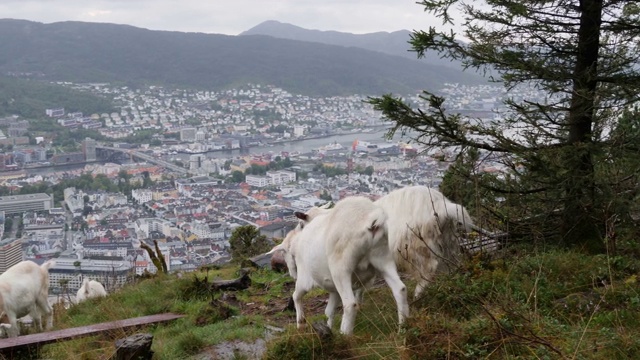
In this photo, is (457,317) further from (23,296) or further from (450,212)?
(23,296)

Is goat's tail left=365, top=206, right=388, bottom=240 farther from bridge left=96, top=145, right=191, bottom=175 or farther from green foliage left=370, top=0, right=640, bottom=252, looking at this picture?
bridge left=96, top=145, right=191, bottom=175

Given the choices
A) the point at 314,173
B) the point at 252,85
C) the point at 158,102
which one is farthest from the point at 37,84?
the point at 314,173

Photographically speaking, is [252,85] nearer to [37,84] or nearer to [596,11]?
[37,84]

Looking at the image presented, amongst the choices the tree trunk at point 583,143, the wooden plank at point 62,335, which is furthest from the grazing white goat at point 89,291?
the tree trunk at point 583,143

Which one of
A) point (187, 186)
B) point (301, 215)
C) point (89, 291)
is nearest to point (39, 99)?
point (187, 186)

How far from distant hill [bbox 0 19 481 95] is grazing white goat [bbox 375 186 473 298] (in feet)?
357

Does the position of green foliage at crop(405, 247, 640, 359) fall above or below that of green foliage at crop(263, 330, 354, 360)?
above

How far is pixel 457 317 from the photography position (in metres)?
5.99

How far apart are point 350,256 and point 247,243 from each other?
35.1ft

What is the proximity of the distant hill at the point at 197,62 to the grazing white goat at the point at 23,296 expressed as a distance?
107 meters

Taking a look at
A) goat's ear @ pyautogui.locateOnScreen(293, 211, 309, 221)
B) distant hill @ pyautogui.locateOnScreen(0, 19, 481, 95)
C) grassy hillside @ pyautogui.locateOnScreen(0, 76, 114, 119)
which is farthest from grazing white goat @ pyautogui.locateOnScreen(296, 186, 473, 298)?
distant hill @ pyautogui.locateOnScreen(0, 19, 481, 95)

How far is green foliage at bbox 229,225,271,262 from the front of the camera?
53.5ft

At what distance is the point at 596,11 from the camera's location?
27.3 feet

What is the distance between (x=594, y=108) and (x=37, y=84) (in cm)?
11716
